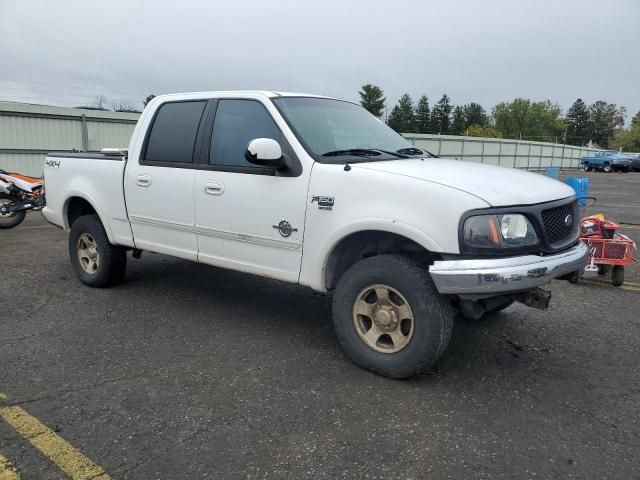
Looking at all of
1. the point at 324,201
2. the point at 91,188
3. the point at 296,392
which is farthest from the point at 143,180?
the point at 296,392

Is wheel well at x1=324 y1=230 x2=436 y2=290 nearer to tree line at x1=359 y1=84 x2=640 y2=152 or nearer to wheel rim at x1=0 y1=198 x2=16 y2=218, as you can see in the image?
wheel rim at x1=0 y1=198 x2=16 y2=218

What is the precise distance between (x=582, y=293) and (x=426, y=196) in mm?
3422

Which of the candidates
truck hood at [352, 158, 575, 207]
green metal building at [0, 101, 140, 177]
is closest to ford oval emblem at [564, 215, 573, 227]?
truck hood at [352, 158, 575, 207]

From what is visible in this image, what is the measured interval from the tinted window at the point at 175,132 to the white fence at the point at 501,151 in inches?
787

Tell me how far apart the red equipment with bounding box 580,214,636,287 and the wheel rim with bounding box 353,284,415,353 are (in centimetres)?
339

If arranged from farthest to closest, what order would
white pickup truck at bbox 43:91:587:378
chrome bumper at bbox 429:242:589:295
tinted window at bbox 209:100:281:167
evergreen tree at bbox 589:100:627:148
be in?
evergreen tree at bbox 589:100:627:148 < tinted window at bbox 209:100:281:167 < white pickup truck at bbox 43:91:587:378 < chrome bumper at bbox 429:242:589:295

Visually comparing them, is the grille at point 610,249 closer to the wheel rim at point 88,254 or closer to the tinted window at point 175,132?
the tinted window at point 175,132

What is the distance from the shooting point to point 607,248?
5.90 meters

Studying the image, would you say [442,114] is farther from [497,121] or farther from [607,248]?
[607,248]

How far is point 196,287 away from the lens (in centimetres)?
577

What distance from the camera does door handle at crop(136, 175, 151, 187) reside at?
15.7ft

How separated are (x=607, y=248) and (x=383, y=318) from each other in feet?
12.0

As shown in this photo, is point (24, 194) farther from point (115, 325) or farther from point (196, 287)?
point (115, 325)

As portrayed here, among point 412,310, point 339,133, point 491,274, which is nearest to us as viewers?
point 491,274
